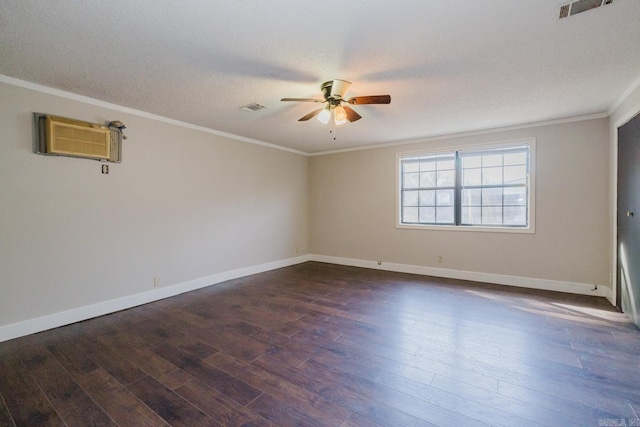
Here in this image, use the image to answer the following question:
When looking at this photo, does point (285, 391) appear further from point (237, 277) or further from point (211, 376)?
point (237, 277)

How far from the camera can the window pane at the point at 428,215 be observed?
5098 millimetres

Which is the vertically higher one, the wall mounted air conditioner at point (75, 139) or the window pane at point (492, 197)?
the wall mounted air conditioner at point (75, 139)

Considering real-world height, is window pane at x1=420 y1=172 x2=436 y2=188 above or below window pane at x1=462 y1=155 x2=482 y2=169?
below

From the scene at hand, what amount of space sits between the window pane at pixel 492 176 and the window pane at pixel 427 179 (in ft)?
2.60

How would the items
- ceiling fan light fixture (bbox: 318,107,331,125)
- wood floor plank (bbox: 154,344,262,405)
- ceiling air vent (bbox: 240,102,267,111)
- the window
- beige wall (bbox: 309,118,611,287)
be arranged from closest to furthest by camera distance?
wood floor plank (bbox: 154,344,262,405) → ceiling fan light fixture (bbox: 318,107,331,125) → ceiling air vent (bbox: 240,102,267,111) → beige wall (bbox: 309,118,611,287) → the window

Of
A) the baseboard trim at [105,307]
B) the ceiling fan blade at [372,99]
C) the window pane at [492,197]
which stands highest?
the ceiling fan blade at [372,99]

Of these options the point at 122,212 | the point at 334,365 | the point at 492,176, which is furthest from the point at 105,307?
the point at 492,176

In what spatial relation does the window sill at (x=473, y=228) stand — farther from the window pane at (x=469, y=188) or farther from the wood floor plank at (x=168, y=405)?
the wood floor plank at (x=168, y=405)

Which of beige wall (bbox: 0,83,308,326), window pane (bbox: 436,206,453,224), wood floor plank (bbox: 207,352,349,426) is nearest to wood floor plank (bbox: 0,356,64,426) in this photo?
beige wall (bbox: 0,83,308,326)

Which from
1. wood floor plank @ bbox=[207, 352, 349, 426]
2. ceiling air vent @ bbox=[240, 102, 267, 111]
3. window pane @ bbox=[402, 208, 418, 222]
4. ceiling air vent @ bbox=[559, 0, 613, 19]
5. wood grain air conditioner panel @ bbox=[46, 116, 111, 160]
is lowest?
wood floor plank @ bbox=[207, 352, 349, 426]

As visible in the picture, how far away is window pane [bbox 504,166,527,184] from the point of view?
14.1 ft

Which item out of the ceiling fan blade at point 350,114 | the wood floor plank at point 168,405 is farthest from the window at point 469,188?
the wood floor plank at point 168,405

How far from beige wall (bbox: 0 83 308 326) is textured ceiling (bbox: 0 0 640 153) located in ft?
2.00

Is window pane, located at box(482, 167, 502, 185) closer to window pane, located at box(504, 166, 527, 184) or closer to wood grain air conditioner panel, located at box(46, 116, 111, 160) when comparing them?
window pane, located at box(504, 166, 527, 184)
